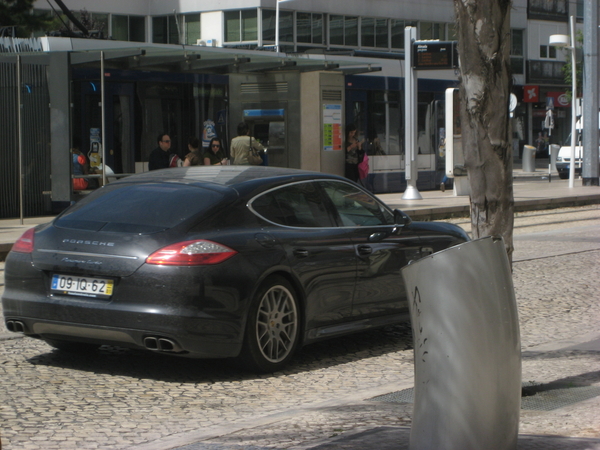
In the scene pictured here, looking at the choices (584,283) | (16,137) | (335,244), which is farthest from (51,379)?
(16,137)

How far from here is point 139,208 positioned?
6395mm

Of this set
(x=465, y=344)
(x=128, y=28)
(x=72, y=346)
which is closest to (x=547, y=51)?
(x=128, y=28)

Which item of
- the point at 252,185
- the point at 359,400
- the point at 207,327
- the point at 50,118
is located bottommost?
the point at 359,400

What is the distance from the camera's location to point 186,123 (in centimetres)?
2023

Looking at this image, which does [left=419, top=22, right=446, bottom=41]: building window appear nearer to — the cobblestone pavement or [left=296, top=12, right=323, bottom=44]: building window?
[left=296, top=12, right=323, bottom=44]: building window

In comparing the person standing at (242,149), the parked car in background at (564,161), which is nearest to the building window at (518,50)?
the parked car in background at (564,161)

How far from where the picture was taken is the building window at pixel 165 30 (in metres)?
46.4

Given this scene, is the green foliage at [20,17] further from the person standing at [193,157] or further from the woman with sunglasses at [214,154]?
the person standing at [193,157]

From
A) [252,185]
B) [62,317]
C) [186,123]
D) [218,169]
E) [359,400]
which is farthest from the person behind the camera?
[186,123]

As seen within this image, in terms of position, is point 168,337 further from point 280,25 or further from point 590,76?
point 280,25

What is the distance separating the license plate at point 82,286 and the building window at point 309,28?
39.1 metres

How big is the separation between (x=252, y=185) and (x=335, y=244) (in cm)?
74

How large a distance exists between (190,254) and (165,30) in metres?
42.3

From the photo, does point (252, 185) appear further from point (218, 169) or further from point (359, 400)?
point (359, 400)
